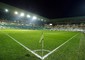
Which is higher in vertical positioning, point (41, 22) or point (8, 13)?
point (8, 13)

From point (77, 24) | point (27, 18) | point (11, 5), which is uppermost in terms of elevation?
point (11, 5)

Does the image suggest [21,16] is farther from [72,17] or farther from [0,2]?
[72,17]

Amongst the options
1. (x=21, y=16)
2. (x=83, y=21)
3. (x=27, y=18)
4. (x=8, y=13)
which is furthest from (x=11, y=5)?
(x=83, y=21)

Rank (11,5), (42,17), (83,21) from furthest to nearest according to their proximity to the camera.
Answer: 1. (42,17)
2. (83,21)
3. (11,5)

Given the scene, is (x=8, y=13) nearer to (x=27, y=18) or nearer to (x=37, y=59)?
(x=27, y=18)

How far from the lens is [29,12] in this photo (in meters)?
62.3

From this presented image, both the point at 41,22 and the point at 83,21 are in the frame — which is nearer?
the point at 83,21

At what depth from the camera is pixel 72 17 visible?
64.1 metres

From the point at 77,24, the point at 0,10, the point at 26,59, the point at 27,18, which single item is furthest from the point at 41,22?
the point at 26,59

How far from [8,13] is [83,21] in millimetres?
36700

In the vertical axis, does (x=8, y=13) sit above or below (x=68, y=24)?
above

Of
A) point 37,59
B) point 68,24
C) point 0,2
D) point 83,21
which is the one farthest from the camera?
point 68,24

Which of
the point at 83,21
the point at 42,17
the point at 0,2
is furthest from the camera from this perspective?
the point at 42,17

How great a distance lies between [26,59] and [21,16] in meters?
56.5
